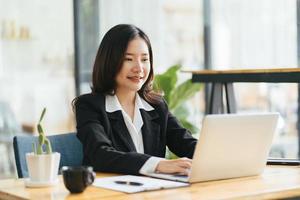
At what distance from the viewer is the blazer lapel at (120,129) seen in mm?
2801

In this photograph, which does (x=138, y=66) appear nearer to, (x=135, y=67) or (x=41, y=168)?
(x=135, y=67)

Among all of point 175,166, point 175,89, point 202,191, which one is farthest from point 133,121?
point 175,89

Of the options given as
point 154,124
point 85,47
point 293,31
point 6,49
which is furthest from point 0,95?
point 154,124

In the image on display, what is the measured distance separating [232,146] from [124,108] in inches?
25.4

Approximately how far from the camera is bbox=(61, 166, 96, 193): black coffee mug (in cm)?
215

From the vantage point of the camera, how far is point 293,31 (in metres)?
4.61

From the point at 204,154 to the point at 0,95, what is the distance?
3642 millimetres

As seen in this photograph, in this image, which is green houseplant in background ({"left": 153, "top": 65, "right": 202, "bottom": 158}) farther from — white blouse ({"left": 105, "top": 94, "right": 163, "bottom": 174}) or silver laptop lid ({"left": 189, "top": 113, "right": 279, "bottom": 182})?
silver laptop lid ({"left": 189, "top": 113, "right": 279, "bottom": 182})

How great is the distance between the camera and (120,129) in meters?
2.82

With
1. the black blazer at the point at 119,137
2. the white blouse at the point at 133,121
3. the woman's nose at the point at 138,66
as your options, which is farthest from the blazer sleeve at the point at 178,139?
the woman's nose at the point at 138,66

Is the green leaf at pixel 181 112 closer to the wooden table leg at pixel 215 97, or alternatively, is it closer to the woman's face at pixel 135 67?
the wooden table leg at pixel 215 97

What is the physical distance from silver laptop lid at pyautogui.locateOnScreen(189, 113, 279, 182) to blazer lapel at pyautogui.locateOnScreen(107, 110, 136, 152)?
508 millimetres

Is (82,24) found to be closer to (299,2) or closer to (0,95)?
(0,95)

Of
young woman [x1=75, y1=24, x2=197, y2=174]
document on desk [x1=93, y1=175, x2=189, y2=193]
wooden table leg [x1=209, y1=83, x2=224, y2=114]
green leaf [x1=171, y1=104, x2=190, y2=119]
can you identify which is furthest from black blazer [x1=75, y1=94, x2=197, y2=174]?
green leaf [x1=171, y1=104, x2=190, y2=119]
